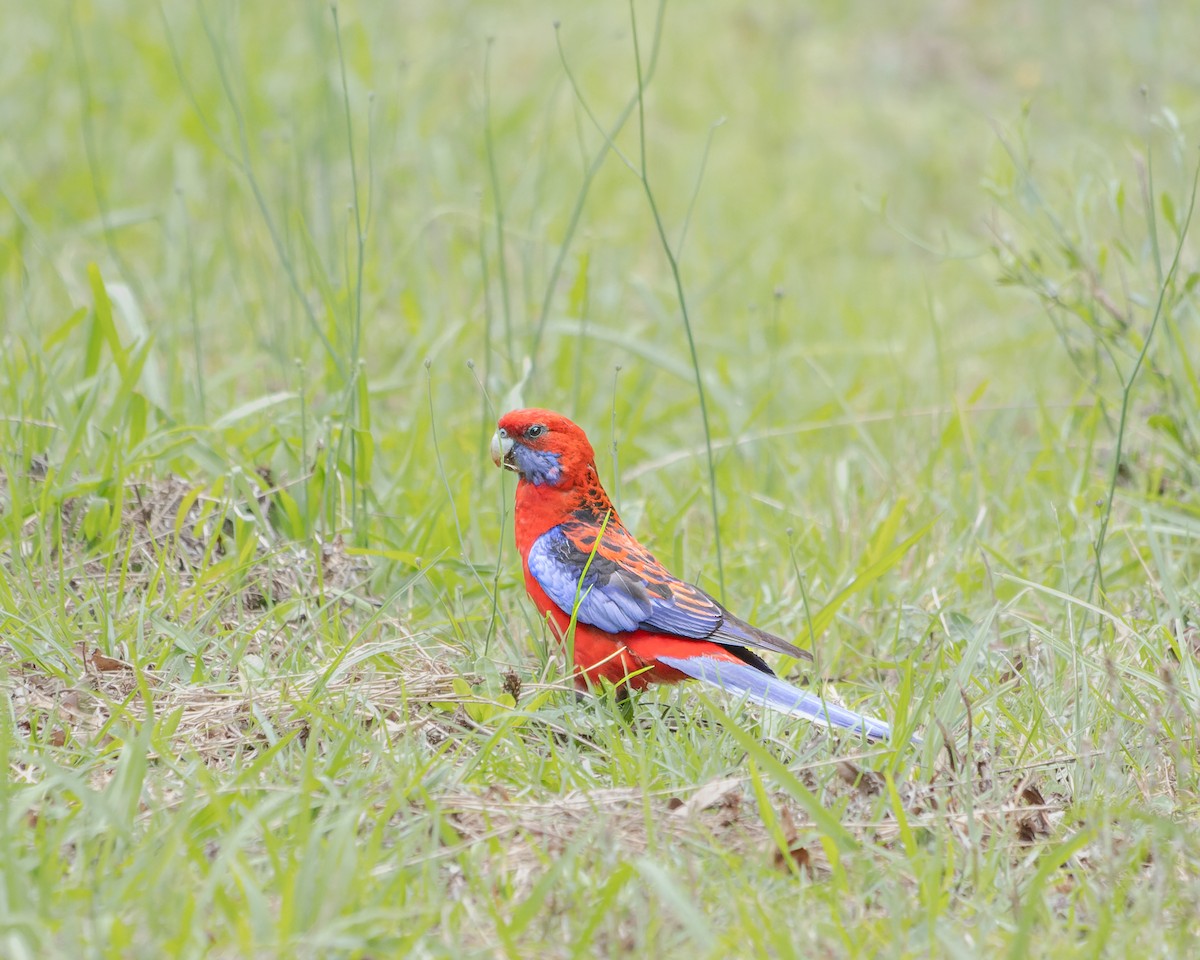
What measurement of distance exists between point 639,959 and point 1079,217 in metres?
3.12

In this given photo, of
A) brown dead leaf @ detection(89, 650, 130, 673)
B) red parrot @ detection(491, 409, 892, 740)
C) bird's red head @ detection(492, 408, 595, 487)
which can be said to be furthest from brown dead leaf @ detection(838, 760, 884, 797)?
brown dead leaf @ detection(89, 650, 130, 673)

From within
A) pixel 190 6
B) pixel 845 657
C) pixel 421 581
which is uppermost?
pixel 190 6

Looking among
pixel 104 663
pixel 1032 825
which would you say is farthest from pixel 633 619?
pixel 104 663

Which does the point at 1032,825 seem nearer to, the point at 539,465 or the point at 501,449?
the point at 539,465

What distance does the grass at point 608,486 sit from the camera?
99.2 inches

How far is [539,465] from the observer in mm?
3816

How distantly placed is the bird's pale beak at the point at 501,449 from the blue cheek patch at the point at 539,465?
0.02m

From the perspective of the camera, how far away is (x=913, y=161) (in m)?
8.29

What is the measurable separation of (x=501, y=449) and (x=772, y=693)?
1.09m

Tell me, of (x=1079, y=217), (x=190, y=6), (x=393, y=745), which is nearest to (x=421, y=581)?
(x=393, y=745)

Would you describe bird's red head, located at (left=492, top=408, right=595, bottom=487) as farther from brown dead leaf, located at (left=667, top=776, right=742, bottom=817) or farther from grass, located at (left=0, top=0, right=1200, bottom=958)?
brown dead leaf, located at (left=667, top=776, right=742, bottom=817)

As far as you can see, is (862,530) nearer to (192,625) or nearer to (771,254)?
(192,625)

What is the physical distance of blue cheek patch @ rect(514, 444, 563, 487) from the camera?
3.80 metres

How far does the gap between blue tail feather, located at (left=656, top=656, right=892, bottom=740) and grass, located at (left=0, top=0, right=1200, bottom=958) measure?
0.27 ft
